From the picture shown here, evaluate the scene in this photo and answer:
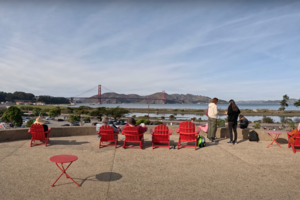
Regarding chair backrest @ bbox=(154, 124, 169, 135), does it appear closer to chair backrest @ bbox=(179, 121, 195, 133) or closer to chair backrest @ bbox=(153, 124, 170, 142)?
chair backrest @ bbox=(153, 124, 170, 142)

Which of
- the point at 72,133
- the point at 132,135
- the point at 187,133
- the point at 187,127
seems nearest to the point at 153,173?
the point at 132,135

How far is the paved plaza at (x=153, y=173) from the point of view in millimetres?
2992

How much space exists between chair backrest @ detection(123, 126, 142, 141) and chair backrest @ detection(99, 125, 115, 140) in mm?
417

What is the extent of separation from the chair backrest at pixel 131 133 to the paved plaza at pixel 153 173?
0.40 m

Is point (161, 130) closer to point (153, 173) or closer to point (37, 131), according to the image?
point (153, 173)

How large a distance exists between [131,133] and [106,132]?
0.73 metres

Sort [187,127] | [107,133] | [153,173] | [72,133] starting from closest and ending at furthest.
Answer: [153,173] → [107,133] → [187,127] → [72,133]

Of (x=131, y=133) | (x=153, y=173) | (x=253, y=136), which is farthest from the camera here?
(x=253, y=136)

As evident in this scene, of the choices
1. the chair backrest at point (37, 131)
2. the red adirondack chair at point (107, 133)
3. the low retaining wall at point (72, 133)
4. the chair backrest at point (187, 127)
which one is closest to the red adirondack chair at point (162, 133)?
the chair backrest at point (187, 127)

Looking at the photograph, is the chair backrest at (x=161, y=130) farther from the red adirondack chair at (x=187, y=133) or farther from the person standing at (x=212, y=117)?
the person standing at (x=212, y=117)

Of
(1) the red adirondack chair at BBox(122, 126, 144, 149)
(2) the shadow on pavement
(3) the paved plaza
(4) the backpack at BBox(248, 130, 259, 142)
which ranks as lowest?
(3) the paved plaza

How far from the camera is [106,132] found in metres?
5.85

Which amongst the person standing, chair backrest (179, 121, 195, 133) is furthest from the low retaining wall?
chair backrest (179, 121, 195, 133)

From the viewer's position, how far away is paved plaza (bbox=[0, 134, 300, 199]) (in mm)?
2992
